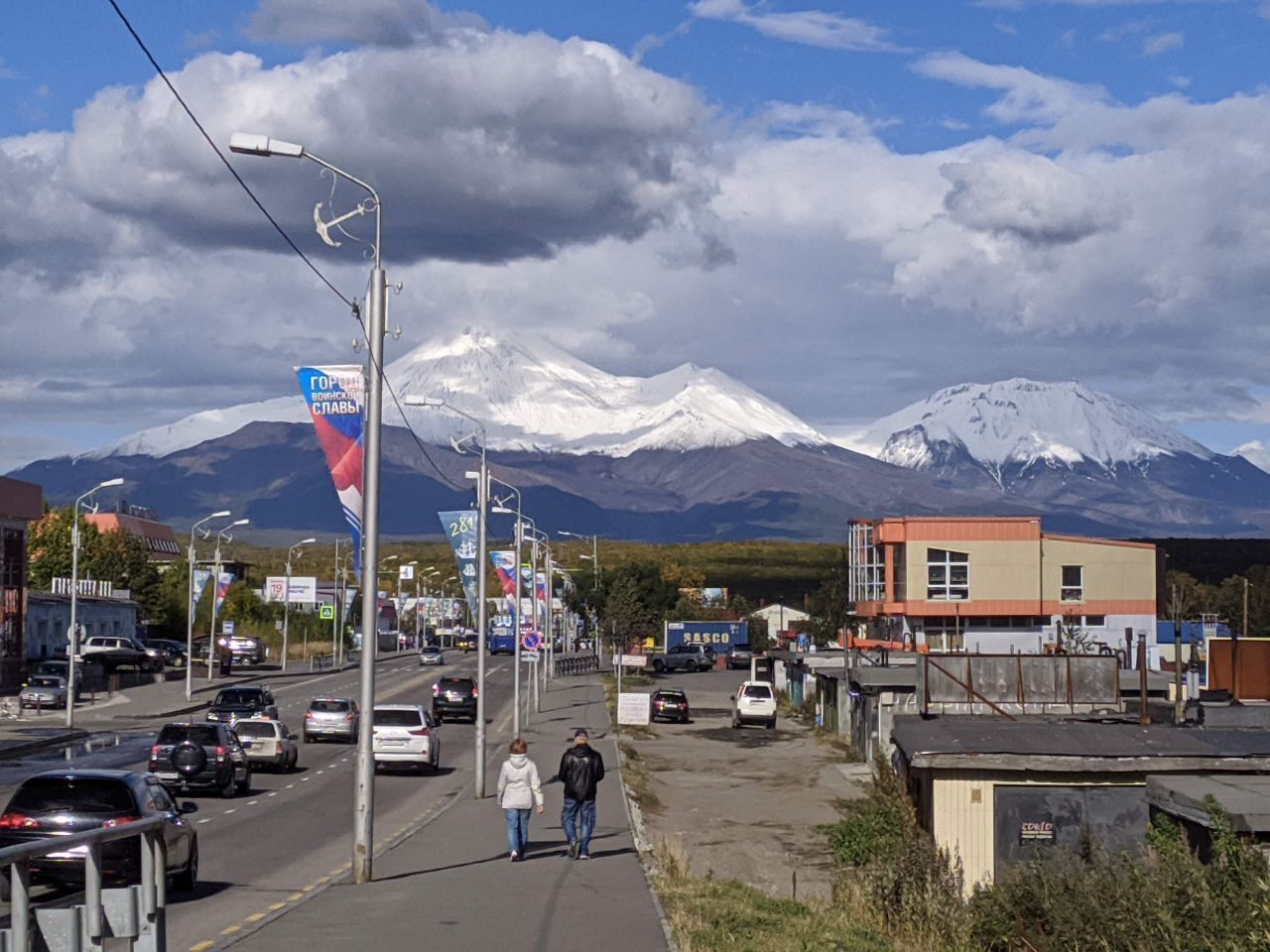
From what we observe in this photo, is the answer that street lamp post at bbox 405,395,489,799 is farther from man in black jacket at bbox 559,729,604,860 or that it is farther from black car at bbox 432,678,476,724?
black car at bbox 432,678,476,724

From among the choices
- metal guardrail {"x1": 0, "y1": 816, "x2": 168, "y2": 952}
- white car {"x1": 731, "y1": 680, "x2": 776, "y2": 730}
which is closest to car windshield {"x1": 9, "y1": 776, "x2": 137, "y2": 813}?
metal guardrail {"x1": 0, "y1": 816, "x2": 168, "y2": 952}

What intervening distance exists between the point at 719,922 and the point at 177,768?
18.7 meters

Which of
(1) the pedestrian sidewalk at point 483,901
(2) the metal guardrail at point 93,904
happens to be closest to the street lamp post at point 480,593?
(1) the pedestrian sidewalk at point 483,901

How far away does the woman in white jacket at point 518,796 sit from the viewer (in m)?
21.7

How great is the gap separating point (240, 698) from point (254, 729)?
A: 1403cm

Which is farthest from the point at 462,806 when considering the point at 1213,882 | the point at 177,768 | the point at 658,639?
the point at 658,639

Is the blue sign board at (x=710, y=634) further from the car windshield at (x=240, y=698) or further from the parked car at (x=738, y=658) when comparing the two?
the car windshield at (x=240, y=698)

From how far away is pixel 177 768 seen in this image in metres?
32.2

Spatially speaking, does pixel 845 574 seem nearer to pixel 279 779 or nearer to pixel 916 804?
pixel 279 779

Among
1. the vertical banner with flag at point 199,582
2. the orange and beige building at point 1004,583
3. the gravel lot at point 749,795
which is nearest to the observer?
the gravel lot at point 749,795

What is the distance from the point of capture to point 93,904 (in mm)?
8102

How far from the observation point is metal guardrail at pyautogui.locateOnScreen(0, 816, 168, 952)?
7.60 m

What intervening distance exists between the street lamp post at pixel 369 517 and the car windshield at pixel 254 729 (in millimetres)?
20700

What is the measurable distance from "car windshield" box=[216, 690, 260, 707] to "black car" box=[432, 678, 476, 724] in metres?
9.18
